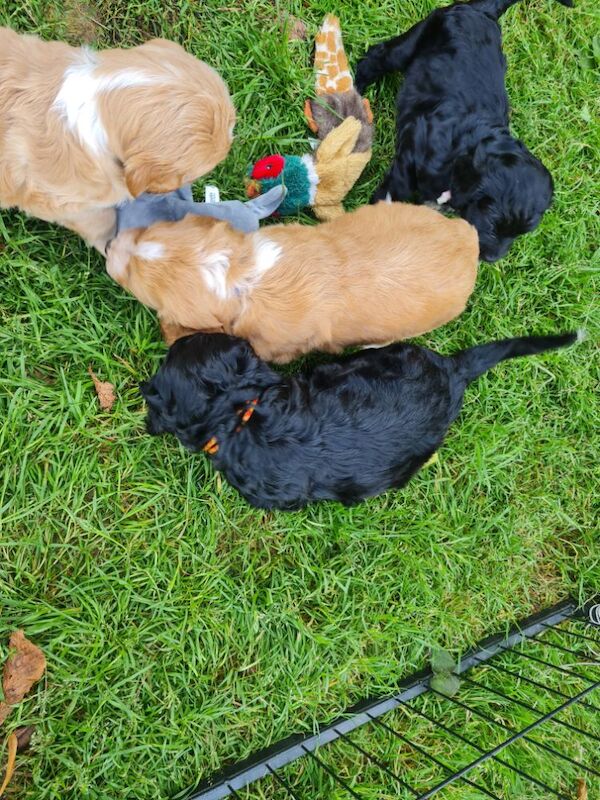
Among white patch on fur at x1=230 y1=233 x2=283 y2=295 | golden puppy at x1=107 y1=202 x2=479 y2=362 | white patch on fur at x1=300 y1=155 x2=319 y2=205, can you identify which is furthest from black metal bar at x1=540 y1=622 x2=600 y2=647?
white patch on fur at x1=300 y1=155 x2=319 y2=205

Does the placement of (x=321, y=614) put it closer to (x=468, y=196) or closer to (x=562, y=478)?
(x=562, y=478)

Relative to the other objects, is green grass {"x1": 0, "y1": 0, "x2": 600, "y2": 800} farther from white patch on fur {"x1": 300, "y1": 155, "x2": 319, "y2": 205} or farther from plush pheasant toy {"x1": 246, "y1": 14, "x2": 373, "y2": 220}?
white patch on fur {"x1": 300, "y1": 155, "x2": 319, "y2": 205}

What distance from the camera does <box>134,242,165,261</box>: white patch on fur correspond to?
7.09 ft

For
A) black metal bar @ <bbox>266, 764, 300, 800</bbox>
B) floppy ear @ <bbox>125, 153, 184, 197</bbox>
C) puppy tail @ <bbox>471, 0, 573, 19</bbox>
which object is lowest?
black metal bar @ <bbox>266, 764, 300, 800</bbox>

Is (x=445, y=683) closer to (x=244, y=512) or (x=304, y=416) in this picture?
(x=244, y=512)

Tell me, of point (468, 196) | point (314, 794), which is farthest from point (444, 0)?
point (314, 794)

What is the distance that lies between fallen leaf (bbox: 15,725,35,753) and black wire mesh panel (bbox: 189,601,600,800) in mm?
760

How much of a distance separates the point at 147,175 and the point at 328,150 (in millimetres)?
1112

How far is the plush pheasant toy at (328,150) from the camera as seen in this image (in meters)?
2.79

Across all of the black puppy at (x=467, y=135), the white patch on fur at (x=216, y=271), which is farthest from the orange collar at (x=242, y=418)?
the black puppy at (x=467, y=135)

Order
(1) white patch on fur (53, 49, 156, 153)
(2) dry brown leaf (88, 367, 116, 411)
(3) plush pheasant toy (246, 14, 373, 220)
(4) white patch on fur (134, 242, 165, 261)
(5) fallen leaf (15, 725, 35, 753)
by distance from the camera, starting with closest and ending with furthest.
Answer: (1) white patch on fur (53, 49, 156, 153) < (4) white patch on fur (134, 242, 165, 261) < (5) fallen leaf (15, 725, 35, 753) < (2) dry brown leaf (88, 367, 116, 411) < (3) plush pheasant toy (246, 14, 373, 220)

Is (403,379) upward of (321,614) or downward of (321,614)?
upward

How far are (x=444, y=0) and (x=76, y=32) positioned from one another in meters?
1.97

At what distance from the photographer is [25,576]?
2.59 m
